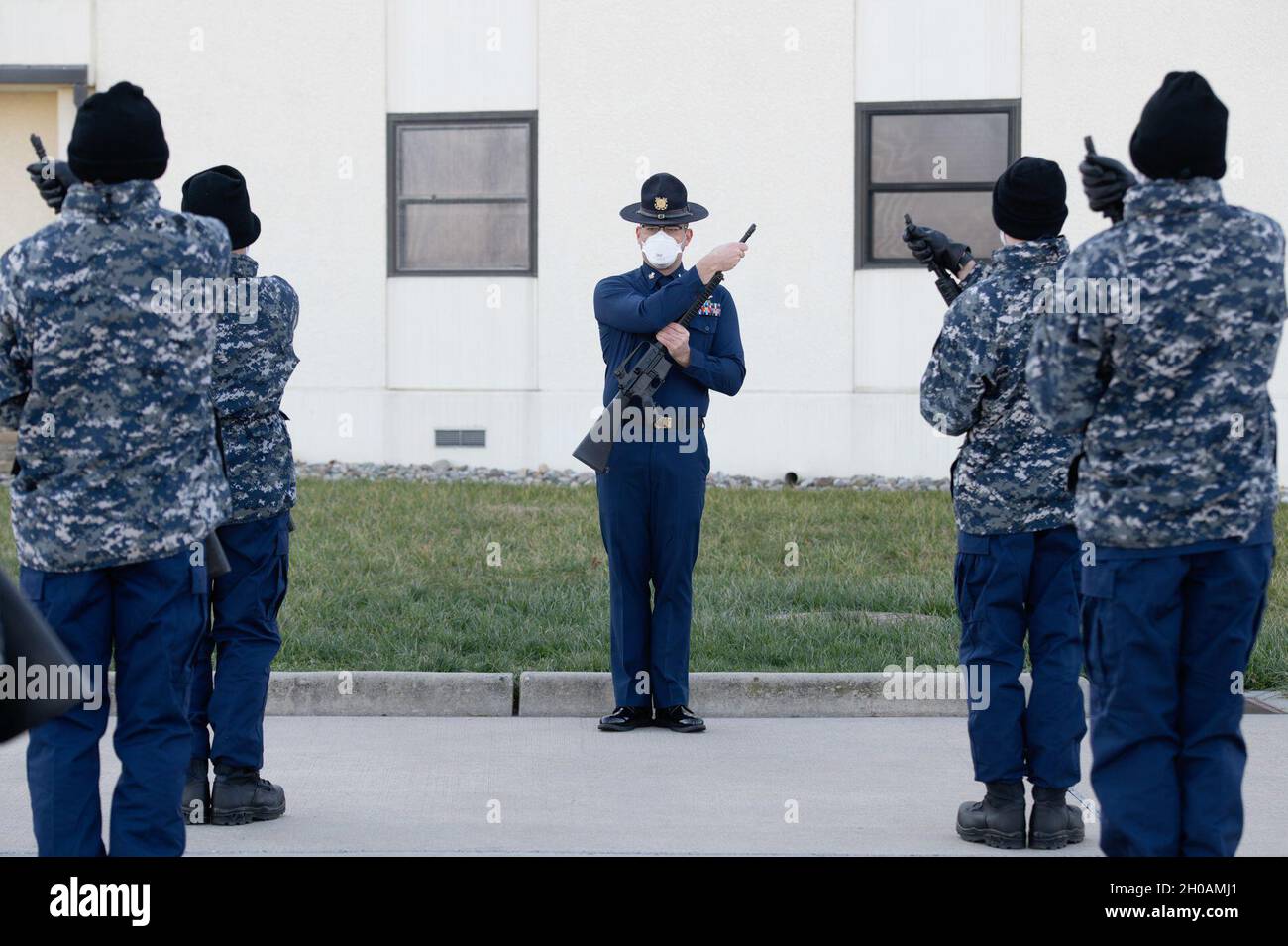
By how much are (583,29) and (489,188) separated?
169 cm

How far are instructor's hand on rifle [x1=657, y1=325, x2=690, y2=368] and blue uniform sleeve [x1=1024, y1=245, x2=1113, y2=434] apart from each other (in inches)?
116

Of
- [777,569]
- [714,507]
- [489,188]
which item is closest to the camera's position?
[777,569]

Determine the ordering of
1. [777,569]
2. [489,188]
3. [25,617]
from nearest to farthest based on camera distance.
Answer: [25,617] < [777,569] < [489,188]

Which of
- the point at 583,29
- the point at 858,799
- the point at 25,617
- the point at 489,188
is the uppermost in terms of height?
the point at 583,29

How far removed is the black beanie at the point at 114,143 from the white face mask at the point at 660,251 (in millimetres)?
3181

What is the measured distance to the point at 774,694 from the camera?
7.85m

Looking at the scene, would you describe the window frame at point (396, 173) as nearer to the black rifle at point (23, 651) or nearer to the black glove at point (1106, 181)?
the black glove at point (1106, 181)

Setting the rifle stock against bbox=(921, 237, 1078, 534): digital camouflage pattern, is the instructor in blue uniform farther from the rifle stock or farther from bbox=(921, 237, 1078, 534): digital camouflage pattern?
bbox=(921, 237, 1078, 534): digital camouflage pattern

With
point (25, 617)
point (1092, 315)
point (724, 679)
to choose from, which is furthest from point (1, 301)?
point (724, 679)

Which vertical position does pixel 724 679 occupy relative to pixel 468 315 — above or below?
below

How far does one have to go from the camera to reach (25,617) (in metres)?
3.62

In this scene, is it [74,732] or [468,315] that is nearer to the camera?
[74,732]

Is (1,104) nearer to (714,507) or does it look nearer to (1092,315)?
(714,507)

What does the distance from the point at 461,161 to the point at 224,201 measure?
33.9 feet
